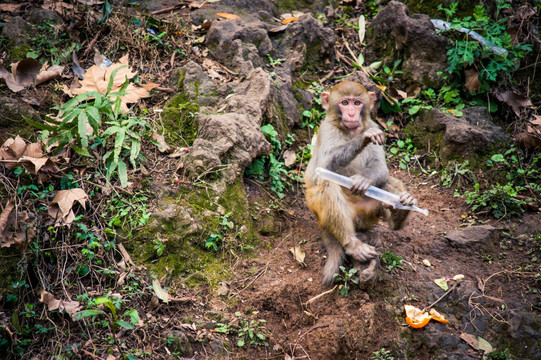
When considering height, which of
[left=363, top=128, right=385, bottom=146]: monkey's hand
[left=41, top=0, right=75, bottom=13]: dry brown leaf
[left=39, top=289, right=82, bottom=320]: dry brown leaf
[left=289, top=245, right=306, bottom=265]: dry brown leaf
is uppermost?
[left=363, top=128, right=385, bottom=146]: monkey's hand

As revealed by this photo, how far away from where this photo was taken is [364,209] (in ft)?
17.2

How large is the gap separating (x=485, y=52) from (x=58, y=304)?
6.44 m

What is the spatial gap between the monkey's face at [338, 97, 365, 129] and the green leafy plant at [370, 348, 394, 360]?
2.32m

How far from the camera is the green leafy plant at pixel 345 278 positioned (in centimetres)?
475

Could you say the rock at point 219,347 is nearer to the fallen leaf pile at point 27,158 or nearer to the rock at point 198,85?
the fallen leaf pile at point 27,158

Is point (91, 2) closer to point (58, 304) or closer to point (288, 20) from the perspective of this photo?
point (288, 20)

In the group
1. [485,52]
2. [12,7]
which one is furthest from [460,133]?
[12,7]

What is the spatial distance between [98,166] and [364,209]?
116 inches

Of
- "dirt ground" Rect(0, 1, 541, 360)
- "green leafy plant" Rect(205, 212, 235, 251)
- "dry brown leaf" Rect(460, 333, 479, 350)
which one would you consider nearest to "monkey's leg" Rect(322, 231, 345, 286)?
"dirt ground" Rect(0, 1, 541, 360)

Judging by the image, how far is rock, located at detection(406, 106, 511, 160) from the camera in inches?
262

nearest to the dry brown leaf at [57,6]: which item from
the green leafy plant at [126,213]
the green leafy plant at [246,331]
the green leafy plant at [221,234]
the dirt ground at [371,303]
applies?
the dirt ground at [371,303]

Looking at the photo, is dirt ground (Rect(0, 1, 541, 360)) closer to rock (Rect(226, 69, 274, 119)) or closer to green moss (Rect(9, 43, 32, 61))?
rock (Rect(226, 69, 274, 119))

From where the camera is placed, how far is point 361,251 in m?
4.77

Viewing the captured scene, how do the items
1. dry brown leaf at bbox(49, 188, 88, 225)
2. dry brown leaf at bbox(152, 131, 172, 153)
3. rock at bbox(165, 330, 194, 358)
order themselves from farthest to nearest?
dry brown leaf at bbox(152, 131, 172, 153)
dry brown leaf at bbox(49, 188, 88, 225)
rock at bbox(165, 330, 194, 358)
